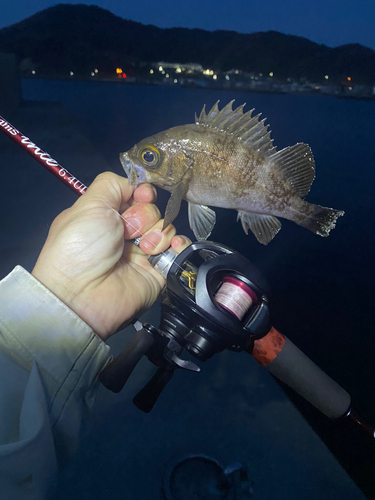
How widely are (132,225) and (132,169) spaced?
41cm

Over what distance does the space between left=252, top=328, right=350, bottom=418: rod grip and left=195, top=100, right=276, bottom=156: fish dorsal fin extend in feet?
3.08

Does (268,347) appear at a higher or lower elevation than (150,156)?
lower

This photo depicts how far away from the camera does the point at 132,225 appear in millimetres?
1550

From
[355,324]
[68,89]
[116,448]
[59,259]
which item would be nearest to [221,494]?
[116,448]

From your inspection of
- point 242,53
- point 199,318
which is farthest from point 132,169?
point 242,53

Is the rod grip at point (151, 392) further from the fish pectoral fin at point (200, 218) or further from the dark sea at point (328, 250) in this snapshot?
the dark sea at point (328, 250)

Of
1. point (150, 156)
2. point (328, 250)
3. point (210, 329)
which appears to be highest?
Result: point (150, 156)

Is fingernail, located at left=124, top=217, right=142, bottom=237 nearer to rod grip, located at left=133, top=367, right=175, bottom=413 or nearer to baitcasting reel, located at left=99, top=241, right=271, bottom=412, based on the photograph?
baitcasting reel, located at left=99, top=241, right=271, bottom=412

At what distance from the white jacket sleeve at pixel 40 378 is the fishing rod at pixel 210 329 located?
5.6 inches

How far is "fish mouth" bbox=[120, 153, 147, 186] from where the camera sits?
1.17 m

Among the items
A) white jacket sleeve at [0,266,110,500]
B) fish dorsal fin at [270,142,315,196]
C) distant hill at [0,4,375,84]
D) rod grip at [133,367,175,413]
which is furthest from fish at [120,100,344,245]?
distant hill at [0,4,375,84]

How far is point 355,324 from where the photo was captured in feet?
11.4

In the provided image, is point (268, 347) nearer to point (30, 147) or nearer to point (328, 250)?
point (30, 147)

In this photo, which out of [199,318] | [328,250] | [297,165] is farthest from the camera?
[328,250]
